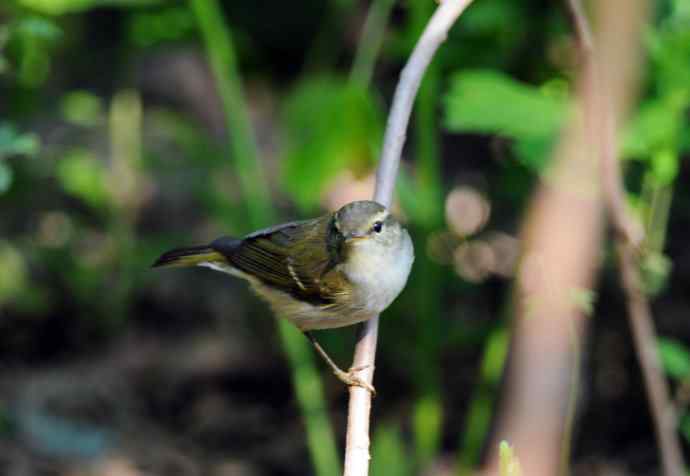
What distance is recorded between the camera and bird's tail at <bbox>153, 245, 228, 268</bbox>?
3.73 m

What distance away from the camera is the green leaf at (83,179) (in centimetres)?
603

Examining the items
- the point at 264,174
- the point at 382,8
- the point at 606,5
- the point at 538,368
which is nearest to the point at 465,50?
the point at 382,8

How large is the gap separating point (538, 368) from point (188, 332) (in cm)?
542

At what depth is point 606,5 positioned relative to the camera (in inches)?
68.8

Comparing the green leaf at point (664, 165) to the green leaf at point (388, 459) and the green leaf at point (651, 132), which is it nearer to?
the green leaf at point (651, 132)

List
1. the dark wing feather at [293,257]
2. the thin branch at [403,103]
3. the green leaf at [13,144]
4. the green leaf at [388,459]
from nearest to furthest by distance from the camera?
the thin branch at [403,103] < the green leaf at [13,144] < the dark wing feather at [293,257] < the green leaf at [388,459]

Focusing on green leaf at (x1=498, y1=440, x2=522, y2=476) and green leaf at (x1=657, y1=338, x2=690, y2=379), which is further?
green leaf at (x1=657, y1=338, x2=690, y2=379)

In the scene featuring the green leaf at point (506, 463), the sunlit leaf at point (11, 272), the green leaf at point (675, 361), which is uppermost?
the sunlit leaf at point (11, 272)

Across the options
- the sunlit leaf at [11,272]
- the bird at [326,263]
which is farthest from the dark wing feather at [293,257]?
the sunlit leaf at [11,272]

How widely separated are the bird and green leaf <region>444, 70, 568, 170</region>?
0.68m

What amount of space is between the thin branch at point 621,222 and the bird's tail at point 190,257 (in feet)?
4.93

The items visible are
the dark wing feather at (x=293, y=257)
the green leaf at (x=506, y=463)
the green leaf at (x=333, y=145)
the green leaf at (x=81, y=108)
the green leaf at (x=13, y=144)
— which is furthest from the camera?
the green leaf at (x=81, y=108)

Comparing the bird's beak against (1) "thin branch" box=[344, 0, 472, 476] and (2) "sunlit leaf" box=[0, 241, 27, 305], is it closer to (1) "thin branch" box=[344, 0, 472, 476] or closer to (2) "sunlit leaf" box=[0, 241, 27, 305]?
(1) "thin branch" box=[344, 0, 472, 476]

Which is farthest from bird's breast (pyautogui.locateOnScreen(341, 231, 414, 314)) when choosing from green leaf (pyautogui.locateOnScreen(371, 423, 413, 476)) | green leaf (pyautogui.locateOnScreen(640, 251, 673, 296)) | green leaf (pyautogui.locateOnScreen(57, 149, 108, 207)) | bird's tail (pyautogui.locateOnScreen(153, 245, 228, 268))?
green leaf (pyautogui.locateOnScreen(57, 149, 108, 207))
